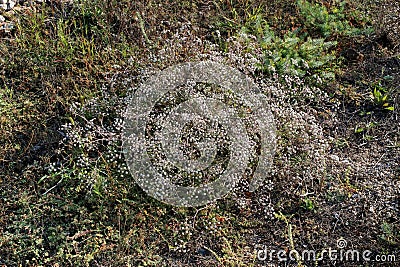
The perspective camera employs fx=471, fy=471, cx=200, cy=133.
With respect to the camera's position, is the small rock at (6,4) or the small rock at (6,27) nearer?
the small rock at (6,27)

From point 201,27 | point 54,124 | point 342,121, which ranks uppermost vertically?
point 201,27

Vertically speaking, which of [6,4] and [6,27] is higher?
[6,4]

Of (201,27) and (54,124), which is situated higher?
(201,27)

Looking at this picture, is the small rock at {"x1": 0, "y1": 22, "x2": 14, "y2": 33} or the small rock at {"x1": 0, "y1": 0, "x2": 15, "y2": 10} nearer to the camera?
the small rock at {"x1": 0, "y1": 22, "x2": 14, "y2": 33}

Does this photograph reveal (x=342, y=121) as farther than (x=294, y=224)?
Yes

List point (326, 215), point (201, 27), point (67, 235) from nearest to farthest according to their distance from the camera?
point (67, 235), point (326, 215), point (201, 27)

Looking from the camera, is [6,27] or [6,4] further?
[6,4]

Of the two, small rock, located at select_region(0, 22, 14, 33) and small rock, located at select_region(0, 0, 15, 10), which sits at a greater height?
small rock, located at select_region(0, 0, 15, 10)

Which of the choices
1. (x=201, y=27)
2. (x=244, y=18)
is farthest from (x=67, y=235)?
(x=244, y=18)

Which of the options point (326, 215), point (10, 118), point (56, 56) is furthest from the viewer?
point (56, 56)

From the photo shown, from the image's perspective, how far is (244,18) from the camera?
16.8 ft

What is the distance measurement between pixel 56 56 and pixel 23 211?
1.60 m

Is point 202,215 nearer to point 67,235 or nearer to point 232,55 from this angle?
point 67,235

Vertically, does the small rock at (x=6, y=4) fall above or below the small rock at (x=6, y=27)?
above
